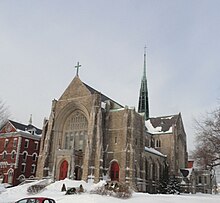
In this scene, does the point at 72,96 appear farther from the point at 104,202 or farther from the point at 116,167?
the point at 104,202

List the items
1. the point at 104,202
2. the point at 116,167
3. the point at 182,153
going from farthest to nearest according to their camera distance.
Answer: the point at 182,153 → the point at 116,167 → the point at 104,202

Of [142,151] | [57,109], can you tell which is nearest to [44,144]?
[57,109]

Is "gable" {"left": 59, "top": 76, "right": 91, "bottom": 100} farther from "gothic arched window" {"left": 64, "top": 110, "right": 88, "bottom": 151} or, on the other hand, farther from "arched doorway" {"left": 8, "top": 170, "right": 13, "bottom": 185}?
"arched doorway" {"left": 8, "top": 170, "right": 13, "bottom": 185}

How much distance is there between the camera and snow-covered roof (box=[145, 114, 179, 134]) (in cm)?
6241

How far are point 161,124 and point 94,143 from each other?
24.4 metres

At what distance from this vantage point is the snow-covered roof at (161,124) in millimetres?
62406

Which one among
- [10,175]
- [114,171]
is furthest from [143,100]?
[10,175]

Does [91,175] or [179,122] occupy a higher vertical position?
[179,122]

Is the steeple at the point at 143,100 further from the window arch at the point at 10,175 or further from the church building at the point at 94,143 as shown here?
the window arch at the point at 10,175

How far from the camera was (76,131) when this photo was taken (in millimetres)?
49875

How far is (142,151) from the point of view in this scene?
4734 centimetres

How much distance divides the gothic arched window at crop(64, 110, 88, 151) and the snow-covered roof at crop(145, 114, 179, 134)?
19114mm

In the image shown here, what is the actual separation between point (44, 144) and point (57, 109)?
6.26 metres

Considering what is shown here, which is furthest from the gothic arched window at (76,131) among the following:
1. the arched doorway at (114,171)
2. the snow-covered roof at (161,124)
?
the snow-covered roof at (161,124)
